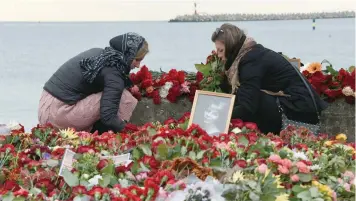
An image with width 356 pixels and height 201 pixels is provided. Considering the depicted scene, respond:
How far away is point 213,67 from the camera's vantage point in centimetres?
476

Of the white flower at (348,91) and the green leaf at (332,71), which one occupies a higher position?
the green leaf at (332,71)

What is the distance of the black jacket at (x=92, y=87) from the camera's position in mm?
4262

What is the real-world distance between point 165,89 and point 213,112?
1368mm

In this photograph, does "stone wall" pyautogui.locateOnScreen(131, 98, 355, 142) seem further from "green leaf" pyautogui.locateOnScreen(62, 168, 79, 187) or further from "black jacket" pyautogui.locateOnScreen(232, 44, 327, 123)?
"green leaf" pyautogui.locateOnScreen(62, 168, 79, 187)

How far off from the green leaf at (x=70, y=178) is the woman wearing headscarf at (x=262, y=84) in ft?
5.93

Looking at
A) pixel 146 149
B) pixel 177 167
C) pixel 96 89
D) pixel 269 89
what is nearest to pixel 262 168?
pixel 177 167

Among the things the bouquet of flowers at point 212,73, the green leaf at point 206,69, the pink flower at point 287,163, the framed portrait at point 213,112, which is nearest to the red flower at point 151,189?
the pink flower at point 287,163

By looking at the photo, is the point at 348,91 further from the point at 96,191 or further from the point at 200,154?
the point at 96,191

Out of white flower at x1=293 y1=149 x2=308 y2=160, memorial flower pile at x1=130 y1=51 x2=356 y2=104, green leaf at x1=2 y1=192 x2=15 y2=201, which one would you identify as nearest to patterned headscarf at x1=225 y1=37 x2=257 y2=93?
memorial flower pile at x1=130 y1=51 x2=356 y2=104

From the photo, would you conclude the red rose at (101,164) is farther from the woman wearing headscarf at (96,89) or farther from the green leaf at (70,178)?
the woman wearing headscarf at (96,89)

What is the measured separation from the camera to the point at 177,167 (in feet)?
8.22

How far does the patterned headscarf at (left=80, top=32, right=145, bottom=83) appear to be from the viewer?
4.30 m

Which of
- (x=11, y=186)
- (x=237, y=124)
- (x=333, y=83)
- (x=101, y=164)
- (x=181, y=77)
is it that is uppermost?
(x=333, y=83)

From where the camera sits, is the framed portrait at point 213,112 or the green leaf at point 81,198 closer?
the green leaf at point 81,198
